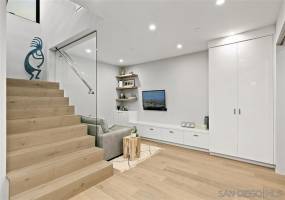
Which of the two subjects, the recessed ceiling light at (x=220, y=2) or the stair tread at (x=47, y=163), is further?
the recessed ceiling light at (x=220, y=2)

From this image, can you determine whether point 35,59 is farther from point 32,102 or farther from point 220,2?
point 220,2

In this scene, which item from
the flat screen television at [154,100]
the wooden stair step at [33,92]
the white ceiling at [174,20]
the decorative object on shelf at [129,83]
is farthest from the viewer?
the decorative object on shelf at [129,83]

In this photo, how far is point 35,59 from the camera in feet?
14.0

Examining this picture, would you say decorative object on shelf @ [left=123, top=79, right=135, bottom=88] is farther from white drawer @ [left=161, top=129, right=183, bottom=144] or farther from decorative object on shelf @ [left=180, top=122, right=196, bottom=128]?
decorative object on shelf @ [left=180, top=122, right=196, bottom=128]

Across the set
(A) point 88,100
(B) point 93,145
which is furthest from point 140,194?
(A) point 88,100

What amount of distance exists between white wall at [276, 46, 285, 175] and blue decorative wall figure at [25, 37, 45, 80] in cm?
552

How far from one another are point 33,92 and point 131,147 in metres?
2.39

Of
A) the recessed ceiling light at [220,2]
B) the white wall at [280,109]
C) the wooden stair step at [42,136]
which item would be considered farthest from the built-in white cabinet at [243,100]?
the wooden stair step at [42,136]

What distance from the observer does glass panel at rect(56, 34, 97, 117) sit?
11.1ft

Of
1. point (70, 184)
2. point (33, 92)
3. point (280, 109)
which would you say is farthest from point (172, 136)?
point (33, 92)

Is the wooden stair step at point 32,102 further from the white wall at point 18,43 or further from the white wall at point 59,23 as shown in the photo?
the white wall at point 18,43

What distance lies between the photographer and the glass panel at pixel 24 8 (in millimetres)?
4047

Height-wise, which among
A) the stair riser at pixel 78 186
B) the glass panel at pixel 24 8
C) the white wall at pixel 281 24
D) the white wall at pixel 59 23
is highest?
the glass panel at pixel 24 8

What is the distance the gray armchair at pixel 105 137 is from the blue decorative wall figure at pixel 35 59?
7.42 feet
